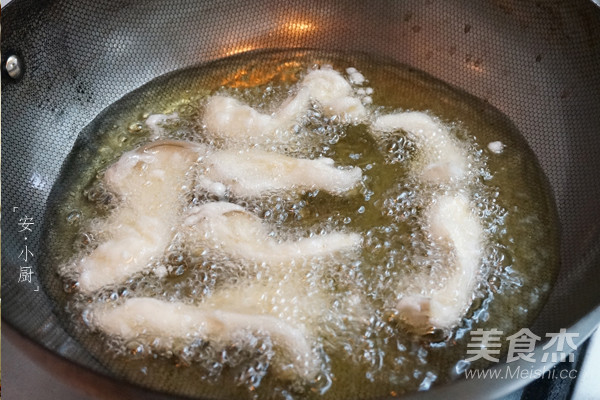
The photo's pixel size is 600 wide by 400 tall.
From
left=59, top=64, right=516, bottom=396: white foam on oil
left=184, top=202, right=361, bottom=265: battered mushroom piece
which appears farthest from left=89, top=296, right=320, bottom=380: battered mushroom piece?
left=184, top=202, right=361, bottom=265: battered mushroom piece

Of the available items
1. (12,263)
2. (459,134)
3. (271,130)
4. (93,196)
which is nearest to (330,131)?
(271,130)

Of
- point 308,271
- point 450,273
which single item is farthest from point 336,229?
point 450,273

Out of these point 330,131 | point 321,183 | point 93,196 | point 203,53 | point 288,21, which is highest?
point 288,21

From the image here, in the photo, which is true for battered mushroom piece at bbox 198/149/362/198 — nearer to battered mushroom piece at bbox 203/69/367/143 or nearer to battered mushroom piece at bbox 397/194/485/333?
battered mushroom piece at bbox 203/69/367/143

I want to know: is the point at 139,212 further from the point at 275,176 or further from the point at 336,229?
the point at 336,229

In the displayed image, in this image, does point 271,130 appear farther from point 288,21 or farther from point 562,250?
point 562,250

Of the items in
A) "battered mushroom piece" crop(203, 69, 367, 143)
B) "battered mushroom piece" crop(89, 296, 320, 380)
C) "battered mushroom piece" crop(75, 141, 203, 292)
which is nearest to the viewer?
"battered mushroom piece" crop(89, 296, 320, 380)
